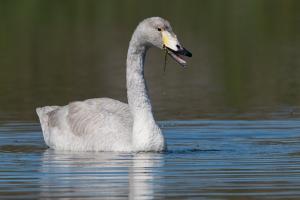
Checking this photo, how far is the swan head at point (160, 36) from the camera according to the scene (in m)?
18.8

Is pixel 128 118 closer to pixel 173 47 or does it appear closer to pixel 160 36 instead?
pixel 160 36

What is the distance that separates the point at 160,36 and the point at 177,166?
2455mm

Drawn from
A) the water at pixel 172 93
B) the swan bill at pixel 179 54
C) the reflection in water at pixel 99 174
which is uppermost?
the swan bill at pixel 179 54

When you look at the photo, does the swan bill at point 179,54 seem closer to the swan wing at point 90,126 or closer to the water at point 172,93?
the water at point 172,93

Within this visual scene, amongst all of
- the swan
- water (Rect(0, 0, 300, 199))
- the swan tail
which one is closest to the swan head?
the swan

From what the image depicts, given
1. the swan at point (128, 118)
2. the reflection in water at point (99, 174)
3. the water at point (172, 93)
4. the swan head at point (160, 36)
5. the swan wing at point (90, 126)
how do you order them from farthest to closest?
the swan wing at point (90, 126) → the swan at point (128, 118) → the swan head at point (160, 36) → the water at point (172, 93) → the reflection in water at point (99, 174)

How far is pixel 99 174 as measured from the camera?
16.9 m

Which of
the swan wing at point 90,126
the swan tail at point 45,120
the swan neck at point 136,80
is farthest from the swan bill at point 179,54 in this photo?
the swan tail at point 45,120

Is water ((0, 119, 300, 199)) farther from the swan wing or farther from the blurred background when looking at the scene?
the blurred background

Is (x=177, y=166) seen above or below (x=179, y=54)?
below

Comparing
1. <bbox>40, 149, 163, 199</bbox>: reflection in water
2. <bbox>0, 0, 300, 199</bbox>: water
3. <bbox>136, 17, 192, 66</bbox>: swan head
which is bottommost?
<bbox>40, 149, 163, 199</bbox>: reflection in water

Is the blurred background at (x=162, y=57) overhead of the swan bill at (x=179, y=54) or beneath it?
beneath

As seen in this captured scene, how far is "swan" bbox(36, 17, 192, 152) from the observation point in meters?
19.3

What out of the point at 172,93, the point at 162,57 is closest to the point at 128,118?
the point at 172,93
